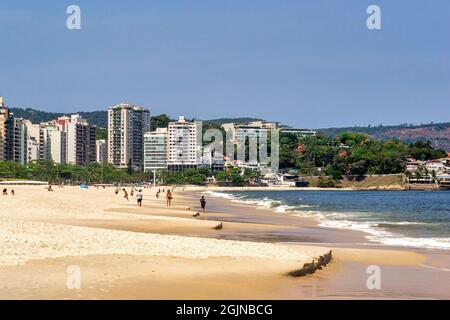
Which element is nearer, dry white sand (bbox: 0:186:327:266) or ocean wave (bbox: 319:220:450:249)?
dry white sand (bbox: 0:186:327:266)

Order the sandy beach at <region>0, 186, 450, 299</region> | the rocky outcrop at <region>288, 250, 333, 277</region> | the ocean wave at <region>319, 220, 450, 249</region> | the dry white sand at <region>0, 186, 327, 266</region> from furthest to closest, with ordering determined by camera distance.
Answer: the ocean wave at <region>319, 220, 450, 249</region>
the dry white sand at <region>0, 186, 327, 266</region>
the rocky outcrop at <region>288, 250, 333, 277</region>
the sandy beach at <region>0, 186, 450, 299</region>

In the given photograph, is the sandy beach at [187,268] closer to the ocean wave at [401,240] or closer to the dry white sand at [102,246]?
the dry white sand at [102,246]

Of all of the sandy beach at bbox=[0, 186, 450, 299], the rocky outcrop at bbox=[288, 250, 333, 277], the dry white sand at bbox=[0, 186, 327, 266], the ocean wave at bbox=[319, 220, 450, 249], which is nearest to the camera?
the sandy beach at bbox=[0, 186, 450, 299]

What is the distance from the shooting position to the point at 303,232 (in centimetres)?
3203

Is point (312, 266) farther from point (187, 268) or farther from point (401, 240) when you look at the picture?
point (401, 240)

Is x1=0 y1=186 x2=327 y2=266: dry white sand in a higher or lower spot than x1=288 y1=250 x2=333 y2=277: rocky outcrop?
higher

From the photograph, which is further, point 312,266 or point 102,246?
point 102,246

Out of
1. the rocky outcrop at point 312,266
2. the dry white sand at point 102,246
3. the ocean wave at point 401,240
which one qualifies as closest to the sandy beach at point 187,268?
the dry white sand at point 102,246

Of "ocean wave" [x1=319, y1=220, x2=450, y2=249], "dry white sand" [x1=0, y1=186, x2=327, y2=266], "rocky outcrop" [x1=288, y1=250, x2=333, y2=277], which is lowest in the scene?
"ocean wave" [x1=319, y1=220, x2=450, y2=249]

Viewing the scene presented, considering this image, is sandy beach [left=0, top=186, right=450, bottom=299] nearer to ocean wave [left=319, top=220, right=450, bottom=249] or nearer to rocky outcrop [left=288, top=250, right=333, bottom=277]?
rocky outcrop [left=288, top=250, right=333, bottom=277]

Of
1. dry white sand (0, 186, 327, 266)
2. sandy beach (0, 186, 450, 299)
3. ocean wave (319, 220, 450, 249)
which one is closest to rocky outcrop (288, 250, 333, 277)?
sandy beach (0, 186, 450, 299)

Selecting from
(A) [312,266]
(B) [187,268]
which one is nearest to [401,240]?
(A) [312,266]
